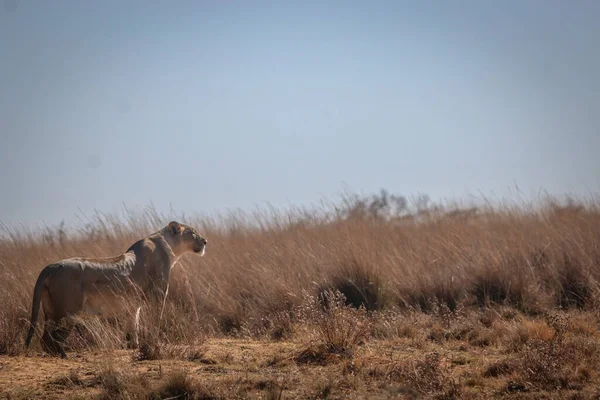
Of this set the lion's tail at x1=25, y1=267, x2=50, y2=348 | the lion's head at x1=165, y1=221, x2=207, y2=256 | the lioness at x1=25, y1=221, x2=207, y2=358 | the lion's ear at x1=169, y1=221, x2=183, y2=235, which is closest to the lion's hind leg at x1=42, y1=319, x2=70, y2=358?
the lioness at x1=25, y1=221, x2=207, y2=358

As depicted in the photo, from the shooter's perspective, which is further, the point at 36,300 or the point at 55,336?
the point at 55,336

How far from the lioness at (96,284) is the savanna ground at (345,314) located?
216mm

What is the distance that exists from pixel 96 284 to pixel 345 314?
8.75ft

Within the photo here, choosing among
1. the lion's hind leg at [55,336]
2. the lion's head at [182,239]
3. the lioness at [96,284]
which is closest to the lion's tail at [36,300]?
the lioness at [96,284]

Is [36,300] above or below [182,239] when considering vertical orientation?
below

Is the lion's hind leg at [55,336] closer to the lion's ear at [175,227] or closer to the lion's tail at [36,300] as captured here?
the lion's tail at [36,300]

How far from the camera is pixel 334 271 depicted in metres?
10.3

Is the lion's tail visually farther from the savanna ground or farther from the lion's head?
the lion's head

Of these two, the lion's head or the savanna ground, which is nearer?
the savanna ground

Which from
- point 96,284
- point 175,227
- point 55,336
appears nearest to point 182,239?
point 175,227

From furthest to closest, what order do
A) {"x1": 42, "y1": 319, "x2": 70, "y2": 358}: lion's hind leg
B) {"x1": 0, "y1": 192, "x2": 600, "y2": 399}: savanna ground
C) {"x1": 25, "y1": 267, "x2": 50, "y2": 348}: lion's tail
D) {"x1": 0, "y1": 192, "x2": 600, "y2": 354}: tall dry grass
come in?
{"x1": 0, "y1": 192, "x2": 600, "y2": 354}: tall dry grass < {"x1": 42, "y1": 319, "x2": 70, "y2": 358}: lion's hind leg < {"x1": 25, "y1": 267, "x2": 50, "y2": 348}: lion's tail < {"x1": 0, "y1": 192, "x2": 600, "y2": 399}: savanna ground

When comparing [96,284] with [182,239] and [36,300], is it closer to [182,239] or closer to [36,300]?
[36,300]

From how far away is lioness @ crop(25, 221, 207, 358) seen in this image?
282 inches

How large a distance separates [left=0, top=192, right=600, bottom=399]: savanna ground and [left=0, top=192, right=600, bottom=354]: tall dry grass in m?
0.03
